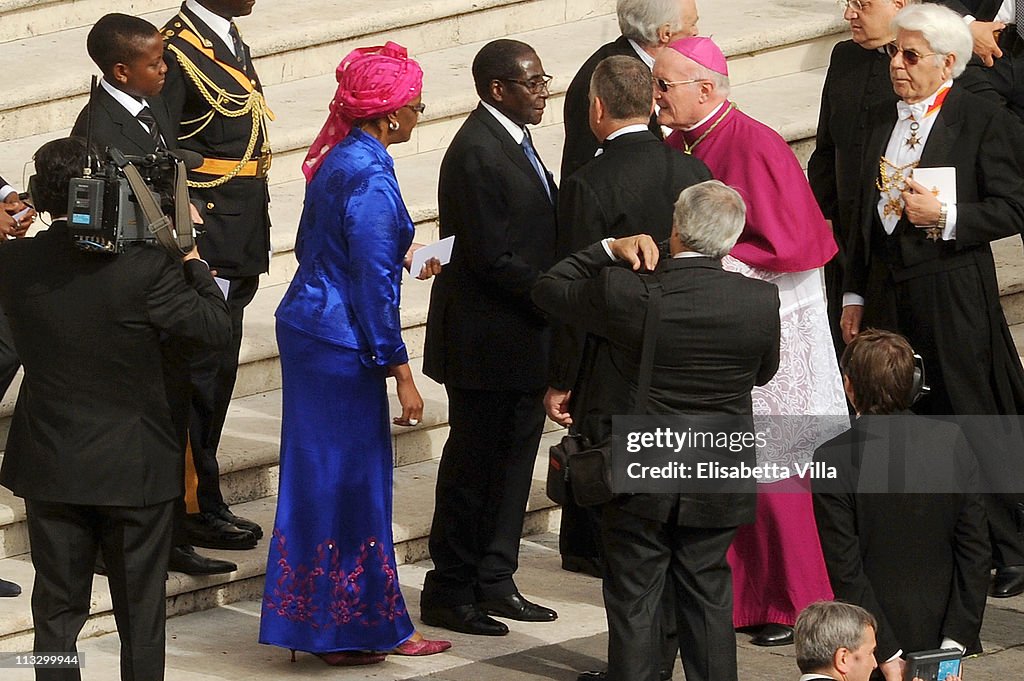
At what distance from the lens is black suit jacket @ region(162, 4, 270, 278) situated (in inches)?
278

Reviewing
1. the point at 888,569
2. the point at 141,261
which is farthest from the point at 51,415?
the point at 888,569

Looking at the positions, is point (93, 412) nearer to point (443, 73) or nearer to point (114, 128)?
point (114, 128)

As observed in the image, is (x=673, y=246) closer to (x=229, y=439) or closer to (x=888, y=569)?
(x=888, y=569)

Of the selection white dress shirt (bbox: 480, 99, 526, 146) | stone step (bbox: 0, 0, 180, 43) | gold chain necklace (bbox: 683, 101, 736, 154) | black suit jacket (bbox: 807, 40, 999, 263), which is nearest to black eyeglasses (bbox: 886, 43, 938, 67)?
black suit jacket (bbox: 807, 40, 999, 263)

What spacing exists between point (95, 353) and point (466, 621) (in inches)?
76.2

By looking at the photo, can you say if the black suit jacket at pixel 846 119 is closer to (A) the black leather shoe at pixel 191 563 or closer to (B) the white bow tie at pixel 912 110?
(B) the white bow tie at pixel 912 110

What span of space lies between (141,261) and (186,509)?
199 centimetres

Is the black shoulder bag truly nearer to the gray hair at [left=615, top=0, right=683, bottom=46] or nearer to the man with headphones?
the man with headphones

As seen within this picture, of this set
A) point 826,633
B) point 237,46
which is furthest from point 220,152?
point 826,633

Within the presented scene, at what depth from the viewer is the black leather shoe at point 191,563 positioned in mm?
6820

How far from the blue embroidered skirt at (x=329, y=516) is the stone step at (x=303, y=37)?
124 inches

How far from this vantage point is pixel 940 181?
679 centimetres

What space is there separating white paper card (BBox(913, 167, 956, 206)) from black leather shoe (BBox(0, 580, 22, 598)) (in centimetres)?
328

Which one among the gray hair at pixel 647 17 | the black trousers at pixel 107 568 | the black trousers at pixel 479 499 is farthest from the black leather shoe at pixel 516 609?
the gray hair at pixel 647 17
